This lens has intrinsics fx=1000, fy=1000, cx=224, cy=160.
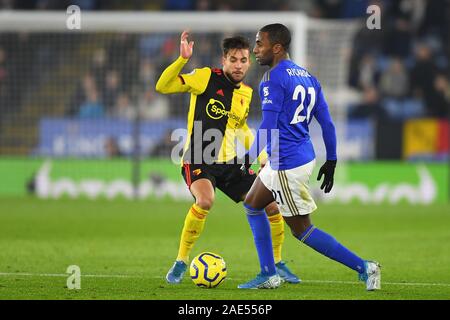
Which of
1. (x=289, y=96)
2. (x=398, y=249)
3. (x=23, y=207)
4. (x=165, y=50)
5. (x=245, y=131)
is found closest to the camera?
(x=289, y=96)

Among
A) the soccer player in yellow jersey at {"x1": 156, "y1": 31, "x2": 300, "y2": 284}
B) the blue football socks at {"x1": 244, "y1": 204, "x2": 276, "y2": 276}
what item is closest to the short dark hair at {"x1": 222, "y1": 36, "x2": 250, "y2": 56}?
the soccer player in yellow jersey at {"x1": 156, "y1": 31, "x2": 300, "y2": 284}

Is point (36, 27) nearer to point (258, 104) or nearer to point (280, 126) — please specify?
point (258, 104)

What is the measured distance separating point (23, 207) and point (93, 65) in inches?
161

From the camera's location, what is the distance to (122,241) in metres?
12.5

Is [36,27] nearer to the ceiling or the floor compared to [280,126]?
nearer to the ceiling

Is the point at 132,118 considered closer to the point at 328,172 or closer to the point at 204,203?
the point at 204,203

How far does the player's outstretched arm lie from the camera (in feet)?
28.4

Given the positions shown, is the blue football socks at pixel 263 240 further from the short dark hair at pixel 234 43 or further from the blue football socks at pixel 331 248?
the short dark hair at pixel 234 43

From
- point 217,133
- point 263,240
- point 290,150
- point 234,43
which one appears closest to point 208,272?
point 263,240

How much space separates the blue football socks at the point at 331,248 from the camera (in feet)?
26.1

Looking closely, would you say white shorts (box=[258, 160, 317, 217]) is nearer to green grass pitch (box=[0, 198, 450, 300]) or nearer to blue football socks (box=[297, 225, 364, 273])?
blue football socks (box=[297, 225, 364, 273])

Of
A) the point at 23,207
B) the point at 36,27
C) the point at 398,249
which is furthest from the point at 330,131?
the point at 36,27

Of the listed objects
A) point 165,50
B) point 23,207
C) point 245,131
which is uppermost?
point 165,50

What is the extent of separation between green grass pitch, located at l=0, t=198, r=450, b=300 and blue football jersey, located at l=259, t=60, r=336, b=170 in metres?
1.10
